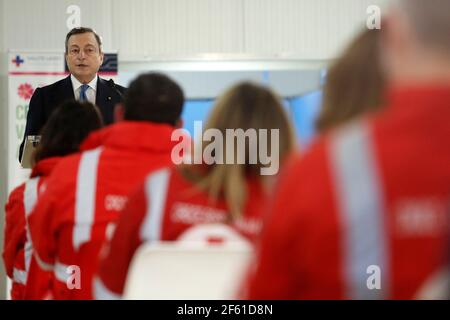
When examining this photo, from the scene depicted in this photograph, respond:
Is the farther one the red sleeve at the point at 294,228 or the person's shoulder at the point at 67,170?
the person's shoulder at the point at 67,170

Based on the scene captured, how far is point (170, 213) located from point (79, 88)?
2237 millimetres

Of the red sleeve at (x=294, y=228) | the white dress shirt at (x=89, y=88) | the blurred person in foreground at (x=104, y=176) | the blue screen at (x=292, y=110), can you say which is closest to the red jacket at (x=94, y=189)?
the blurred person in foreground at (x=104, y=176)

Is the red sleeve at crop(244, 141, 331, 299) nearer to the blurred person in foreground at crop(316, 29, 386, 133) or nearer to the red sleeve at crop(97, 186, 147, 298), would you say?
the blurred person in foreground at crop(316, 29, 386, 133)

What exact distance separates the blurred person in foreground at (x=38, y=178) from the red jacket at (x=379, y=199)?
155 centimetres

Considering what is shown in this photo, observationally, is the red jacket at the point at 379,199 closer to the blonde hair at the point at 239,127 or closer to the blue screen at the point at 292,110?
the blonde hair at the point at 239,127

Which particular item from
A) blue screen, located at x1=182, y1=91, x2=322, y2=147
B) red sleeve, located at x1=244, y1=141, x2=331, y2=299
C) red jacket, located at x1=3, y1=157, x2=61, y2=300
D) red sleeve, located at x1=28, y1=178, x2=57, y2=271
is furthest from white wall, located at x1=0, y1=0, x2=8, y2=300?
red sleeve, located at x1=244, y1=141, x2=331, y2=299

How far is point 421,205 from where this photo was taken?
73cm

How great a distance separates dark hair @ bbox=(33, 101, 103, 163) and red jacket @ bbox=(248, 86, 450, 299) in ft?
5.34

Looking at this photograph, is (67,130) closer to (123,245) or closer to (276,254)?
(123,245)

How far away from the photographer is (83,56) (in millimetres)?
3514

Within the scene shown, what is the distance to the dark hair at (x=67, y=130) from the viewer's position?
7.52 feet

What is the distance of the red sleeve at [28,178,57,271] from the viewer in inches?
76.7

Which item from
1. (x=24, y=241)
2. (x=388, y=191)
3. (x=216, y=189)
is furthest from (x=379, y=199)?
(x=24, y=241)
